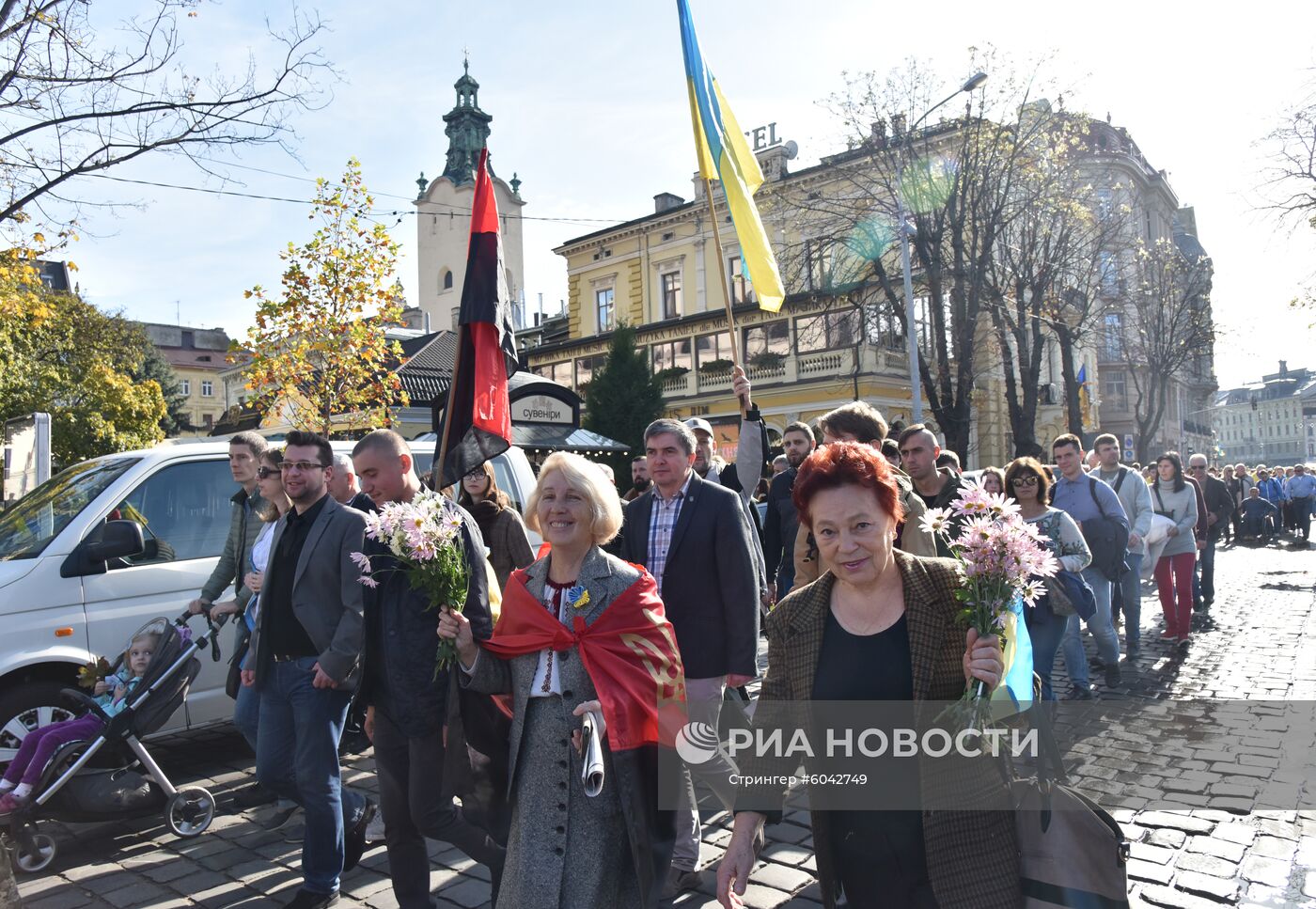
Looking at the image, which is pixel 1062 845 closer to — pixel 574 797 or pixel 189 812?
pixel 574 797

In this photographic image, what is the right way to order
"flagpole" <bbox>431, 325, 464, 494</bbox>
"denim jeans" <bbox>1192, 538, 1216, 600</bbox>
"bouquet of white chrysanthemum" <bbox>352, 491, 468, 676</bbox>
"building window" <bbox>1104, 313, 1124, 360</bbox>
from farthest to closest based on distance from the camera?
"building window" <bbox>1104, 313, 1124, 360</bbox>
"denim jeans" <bbox>1192, 538, 1216, 600</bbox>
"flagpole" <bbox>431, 325, 464, 494</bbox>
"bouquet of white chrysanthemum" <bbox>352, 491, 468, 676</bbox>

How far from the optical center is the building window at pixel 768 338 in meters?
36.2

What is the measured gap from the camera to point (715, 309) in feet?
135

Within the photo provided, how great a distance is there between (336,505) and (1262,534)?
98.5 feet

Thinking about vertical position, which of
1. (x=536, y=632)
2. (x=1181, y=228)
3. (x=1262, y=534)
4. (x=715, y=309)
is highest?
(x=1181, y=228)

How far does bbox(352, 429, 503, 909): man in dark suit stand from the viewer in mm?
3695

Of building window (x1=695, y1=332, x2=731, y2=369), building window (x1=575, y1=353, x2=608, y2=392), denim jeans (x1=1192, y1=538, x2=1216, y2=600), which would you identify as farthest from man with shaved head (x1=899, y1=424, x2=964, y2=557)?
building window (x1=575, y1=353, x2=608, y2=392)

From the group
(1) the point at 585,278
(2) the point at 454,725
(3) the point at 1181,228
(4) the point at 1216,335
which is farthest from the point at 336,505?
(3) the point at 1181,228

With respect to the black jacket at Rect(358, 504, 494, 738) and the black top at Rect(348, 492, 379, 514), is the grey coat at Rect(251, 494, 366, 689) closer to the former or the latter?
the black jacket at Rect(358, 504, 494, 738)

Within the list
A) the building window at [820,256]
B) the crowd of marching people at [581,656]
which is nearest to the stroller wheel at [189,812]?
the crowd of marching people at [581,656]

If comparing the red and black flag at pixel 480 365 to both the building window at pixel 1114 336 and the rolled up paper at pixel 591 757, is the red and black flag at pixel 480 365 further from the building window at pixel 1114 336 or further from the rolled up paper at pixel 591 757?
the building window at pixel 1114 336

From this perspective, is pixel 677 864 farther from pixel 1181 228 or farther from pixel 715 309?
pixel 1181 228

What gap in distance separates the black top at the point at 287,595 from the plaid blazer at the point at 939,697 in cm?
252

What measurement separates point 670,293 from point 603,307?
4.52m
